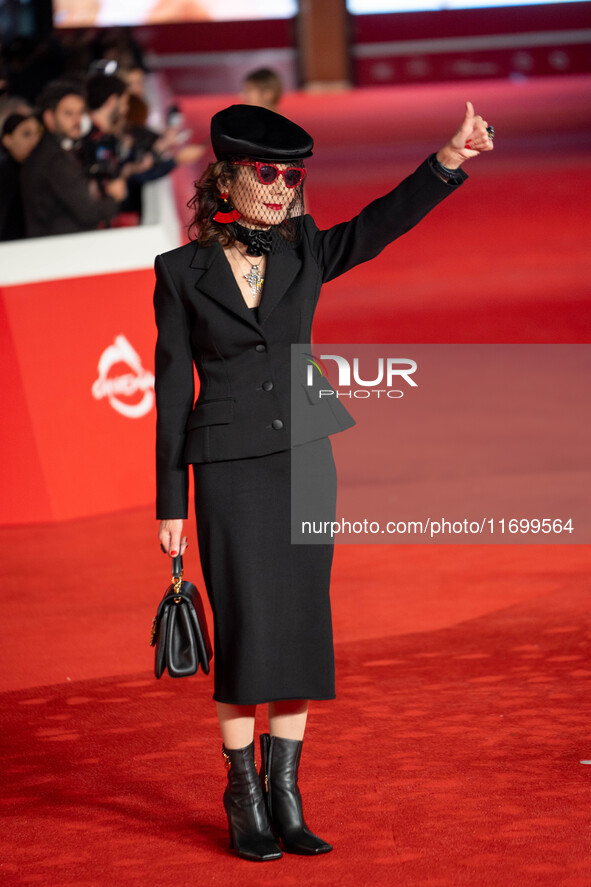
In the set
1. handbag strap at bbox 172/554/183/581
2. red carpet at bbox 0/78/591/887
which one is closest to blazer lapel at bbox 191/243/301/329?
handbag strap at bbox 172/554/183/581

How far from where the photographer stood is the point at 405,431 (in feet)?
21.2

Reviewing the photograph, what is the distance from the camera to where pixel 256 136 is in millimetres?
2418

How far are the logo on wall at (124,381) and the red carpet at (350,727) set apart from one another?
1.69 ft

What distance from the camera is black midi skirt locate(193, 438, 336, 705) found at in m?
2.48

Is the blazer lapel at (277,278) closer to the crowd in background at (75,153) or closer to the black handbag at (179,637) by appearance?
the black handbag at (179,637)

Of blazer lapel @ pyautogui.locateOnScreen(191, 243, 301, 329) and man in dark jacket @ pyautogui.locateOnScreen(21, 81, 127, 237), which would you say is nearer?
blazer lapel @ pyautogui.locateOnScreen(191, 243, 301, 329)

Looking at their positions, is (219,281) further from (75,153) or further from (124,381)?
(75,153)

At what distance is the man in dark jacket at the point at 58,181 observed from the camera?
5836 mm

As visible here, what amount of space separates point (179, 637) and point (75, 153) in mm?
4433

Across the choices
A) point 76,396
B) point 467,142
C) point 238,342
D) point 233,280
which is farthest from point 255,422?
point 76,396

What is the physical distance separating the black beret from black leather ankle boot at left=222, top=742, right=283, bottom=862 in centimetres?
127

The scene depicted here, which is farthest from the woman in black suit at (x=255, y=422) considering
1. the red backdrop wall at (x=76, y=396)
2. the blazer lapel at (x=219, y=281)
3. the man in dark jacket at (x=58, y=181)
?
the man in dark jacket at (x=58, y=181)

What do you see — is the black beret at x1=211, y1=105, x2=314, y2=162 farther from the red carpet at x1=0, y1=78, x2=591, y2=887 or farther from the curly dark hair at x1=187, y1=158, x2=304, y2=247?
the red carpet at x1=0, y1=78, x2=591, y2=887

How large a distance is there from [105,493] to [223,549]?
311cm
